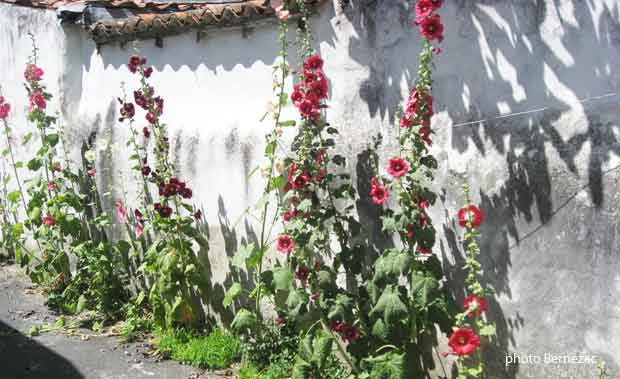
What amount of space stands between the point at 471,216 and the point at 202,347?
2.48m

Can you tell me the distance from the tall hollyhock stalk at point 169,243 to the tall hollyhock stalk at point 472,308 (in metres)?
2.34

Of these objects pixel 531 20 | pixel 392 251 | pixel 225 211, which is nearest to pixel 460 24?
pixel 531 20

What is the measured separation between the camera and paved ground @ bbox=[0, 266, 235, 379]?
16.0 feet

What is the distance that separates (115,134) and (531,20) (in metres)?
4.06

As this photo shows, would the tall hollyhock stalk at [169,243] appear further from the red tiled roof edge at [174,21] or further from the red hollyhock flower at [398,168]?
the red hollyhock flower at [398,168]

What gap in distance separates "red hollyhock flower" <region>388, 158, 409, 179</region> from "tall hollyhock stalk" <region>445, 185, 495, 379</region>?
373 mm

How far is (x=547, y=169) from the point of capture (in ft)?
11.5

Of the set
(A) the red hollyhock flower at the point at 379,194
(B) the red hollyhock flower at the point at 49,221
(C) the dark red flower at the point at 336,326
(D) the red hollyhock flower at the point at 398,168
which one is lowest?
(C) the dark red flower at the point at 336,326

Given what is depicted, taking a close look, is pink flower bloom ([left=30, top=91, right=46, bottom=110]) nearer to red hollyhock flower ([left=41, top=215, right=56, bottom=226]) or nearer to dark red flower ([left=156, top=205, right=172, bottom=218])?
red hollyhock flower ([left=41, top=215, right=56, bottom=226])

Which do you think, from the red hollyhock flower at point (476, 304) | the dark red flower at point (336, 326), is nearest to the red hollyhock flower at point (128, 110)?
the dark red flower at point (336, 326)

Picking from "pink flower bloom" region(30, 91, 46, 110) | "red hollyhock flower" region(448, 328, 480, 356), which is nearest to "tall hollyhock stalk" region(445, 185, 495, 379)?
"red hollyhock flower" region(448, 328, 480, 356)

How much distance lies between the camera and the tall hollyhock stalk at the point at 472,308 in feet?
11.2

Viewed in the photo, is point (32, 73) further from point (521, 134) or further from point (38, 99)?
point (521, 134)

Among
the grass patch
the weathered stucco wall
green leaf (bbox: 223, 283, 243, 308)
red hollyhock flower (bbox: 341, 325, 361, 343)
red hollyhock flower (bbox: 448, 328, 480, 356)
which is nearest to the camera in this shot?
the weathered stucco wall
